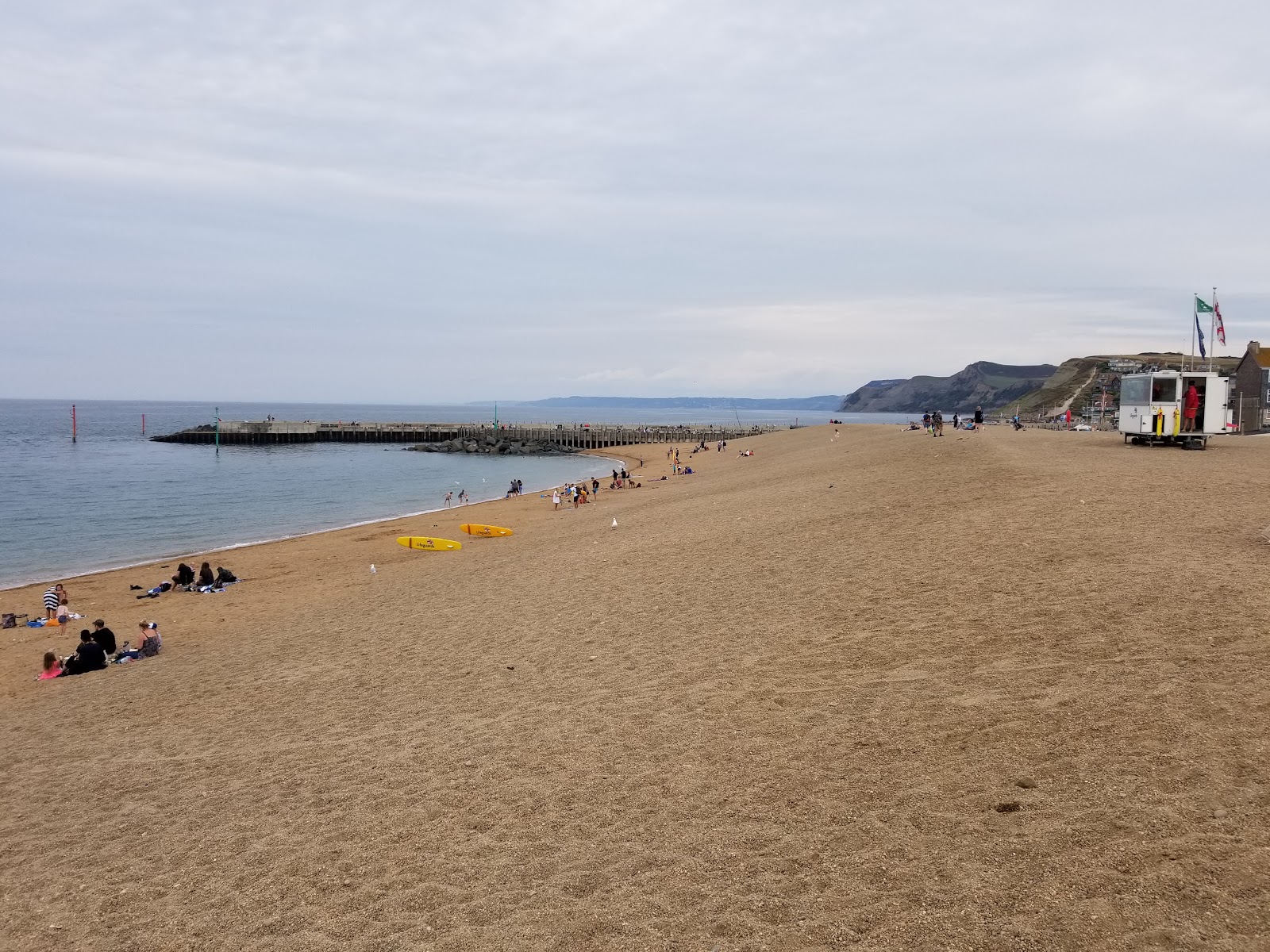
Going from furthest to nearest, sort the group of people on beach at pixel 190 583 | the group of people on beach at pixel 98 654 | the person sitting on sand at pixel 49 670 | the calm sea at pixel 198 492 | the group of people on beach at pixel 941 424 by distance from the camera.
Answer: the group of people on beach at pixel 941 424, the calm sea at pixel 198 492, the group of people on beach at pixel 190 583, the group of people on beach at pixel 98 654, the person sitting on sand at pixel 49 670

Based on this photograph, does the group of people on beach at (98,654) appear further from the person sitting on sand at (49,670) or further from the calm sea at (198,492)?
the calm sea at (198,492)

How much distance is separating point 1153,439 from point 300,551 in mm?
26849

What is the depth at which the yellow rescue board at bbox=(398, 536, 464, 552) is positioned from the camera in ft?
79.0

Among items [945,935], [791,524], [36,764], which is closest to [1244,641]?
[945,935]

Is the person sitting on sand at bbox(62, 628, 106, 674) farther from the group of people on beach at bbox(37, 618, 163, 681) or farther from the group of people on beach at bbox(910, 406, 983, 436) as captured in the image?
the group of people on beach at bbox(910, 406, 983, 436)

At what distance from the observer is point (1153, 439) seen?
79.3 feet

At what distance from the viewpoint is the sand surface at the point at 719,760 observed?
4867 millimetres

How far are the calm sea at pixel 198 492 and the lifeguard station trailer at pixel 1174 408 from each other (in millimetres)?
28762

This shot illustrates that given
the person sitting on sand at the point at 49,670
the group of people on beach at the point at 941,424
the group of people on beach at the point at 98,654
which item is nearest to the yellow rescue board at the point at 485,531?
the group of people on beach at the point at 98,654

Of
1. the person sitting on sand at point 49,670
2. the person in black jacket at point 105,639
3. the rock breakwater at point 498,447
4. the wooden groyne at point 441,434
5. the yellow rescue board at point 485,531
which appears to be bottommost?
the person sitting on sand at point 49,670

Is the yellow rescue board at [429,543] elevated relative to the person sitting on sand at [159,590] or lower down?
elevated

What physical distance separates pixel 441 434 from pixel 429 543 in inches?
2821

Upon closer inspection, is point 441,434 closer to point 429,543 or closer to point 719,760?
point 429,543

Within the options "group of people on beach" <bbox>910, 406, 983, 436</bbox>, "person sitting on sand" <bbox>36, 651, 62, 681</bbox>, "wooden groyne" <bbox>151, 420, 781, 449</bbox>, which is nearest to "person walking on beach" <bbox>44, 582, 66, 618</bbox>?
"person sitting on sand" <bbox>36, 651, 62, 681</bbox>
